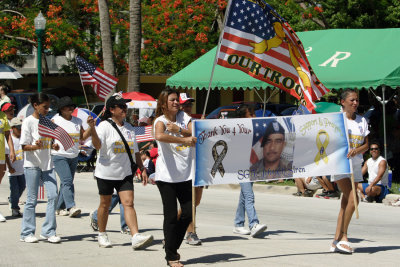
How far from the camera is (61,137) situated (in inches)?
392

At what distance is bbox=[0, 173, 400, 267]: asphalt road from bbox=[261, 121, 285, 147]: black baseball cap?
1293 millimetres

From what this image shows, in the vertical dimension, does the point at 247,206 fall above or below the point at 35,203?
below

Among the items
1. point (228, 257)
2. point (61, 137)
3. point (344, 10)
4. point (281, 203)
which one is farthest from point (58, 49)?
point (228, 257)

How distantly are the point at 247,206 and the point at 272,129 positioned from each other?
5.82ft

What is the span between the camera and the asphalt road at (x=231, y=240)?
816 centimetres

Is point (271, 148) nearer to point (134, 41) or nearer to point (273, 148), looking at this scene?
point (273, 148)

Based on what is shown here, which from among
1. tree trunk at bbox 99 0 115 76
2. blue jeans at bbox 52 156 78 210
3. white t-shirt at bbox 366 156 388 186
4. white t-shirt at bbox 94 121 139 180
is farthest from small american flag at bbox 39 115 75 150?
tree trunk at bbox 99 0 115 76

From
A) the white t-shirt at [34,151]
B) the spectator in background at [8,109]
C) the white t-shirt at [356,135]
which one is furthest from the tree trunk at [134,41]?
the white t-shirt at [356,135]

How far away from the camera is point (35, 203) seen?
9508 mm

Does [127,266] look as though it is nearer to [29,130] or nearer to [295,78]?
[29,130]

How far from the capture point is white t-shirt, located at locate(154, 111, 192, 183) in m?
7.76

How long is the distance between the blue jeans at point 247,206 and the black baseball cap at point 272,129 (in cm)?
163

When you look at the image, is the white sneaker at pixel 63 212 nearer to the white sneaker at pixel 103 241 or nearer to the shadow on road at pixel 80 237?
the shadow on road at pixel 80 237

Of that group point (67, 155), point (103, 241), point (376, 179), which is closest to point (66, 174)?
point (67, 155)
